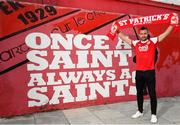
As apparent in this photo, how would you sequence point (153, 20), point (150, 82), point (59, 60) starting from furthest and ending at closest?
point (59, 60)
point (153, 20)
point (150, 82)

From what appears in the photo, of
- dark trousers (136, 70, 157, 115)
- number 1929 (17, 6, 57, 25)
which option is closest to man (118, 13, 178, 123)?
dark trousers (136, 70, 157, 115)

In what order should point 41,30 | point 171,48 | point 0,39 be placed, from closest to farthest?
point 0,39 → point 41,30 → point 171,48

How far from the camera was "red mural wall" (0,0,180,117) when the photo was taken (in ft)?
18.5

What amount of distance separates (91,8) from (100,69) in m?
1.60

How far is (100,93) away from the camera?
6.70 metres

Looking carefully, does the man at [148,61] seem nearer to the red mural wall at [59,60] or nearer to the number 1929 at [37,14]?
the red mural wall at [59,60]

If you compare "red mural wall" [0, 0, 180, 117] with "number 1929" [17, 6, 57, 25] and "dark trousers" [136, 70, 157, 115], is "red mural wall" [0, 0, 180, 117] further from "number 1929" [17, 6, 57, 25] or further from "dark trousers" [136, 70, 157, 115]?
"dark trousers" [136, 70, 157, 115]

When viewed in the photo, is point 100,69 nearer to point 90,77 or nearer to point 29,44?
point 90,77

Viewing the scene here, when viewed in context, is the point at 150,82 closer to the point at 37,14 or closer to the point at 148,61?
the point at 148,61

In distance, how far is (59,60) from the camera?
614 cm

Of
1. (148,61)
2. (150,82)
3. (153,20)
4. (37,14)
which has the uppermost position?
(37,14)

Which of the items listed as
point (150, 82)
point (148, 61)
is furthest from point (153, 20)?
point (150, 82)

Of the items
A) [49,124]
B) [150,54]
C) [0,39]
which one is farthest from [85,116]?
[0,39]

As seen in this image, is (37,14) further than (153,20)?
Yes
